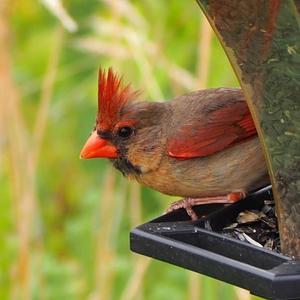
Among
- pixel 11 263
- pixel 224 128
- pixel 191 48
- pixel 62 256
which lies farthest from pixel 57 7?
pixel 62 256

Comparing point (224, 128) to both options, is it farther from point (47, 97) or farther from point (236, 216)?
point (47, 97)

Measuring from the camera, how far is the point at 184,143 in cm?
332

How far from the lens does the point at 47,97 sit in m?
4.28

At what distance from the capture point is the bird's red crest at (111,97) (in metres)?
3.17

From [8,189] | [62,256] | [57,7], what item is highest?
[57,7]

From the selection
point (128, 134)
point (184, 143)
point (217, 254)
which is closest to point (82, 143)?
point (128, 134)

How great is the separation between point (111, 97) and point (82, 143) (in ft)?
5.61

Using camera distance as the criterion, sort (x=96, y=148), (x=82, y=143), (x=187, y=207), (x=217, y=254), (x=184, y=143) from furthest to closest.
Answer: (x=82, y=143)
(x=96, y=148)
(x=184, y=143)
(x=187, y=207)
(x=217, y=254)

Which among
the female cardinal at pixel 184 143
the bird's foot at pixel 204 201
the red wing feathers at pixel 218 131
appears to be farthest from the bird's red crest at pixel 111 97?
the bird's foot at pixel 204 201

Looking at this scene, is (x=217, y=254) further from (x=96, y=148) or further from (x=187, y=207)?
(x=96, y=148)

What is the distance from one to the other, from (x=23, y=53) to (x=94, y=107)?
4.01 feet

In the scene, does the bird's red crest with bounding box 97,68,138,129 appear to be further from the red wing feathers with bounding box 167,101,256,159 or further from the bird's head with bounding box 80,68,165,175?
the red wing feathers with bounding box 167,101,256,159

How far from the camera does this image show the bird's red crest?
10.4 ft

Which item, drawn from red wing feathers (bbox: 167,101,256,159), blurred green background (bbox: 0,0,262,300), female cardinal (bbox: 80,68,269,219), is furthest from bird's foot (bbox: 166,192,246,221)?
blurred green background (bbox: 0,0,262,300)
